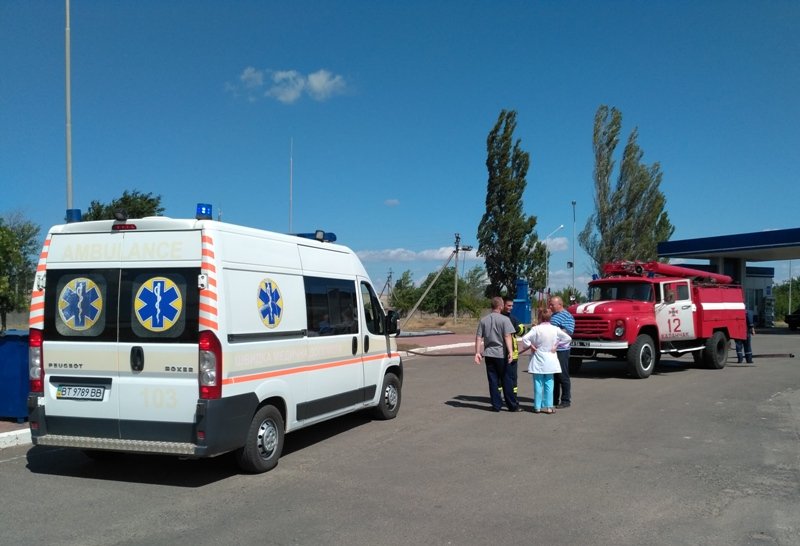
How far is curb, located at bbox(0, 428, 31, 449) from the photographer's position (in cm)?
825

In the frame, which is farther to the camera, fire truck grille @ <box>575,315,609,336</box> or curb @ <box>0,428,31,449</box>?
fire truck grille @ <box>575,315,609,336</box>

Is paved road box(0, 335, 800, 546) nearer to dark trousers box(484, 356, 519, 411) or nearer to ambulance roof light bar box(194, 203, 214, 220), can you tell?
dark trousers box(484, 356, 519, 411)

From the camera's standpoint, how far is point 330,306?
332 inches

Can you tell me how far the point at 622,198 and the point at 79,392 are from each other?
39455 millimetres

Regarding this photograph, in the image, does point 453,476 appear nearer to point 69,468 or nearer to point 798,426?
point 69,468

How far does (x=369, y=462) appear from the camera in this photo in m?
7.53

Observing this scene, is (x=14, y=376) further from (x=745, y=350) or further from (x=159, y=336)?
(x=745, y=350)

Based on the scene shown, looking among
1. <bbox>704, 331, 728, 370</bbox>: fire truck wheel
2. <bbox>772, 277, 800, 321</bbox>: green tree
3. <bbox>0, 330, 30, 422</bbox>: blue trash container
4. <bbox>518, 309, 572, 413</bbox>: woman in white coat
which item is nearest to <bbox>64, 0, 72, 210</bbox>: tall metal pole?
<bbox>0, 330, 30, 422</bbox>: blue trash container

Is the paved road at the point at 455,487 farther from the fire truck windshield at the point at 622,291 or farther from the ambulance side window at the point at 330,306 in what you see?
the fire truck windshield at the point at 622,291

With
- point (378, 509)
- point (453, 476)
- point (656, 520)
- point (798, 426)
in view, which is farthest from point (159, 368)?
point (798, 426)

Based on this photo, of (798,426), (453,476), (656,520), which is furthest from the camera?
(798,426)

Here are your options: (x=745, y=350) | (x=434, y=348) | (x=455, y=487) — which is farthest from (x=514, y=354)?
(x=434, y=348)

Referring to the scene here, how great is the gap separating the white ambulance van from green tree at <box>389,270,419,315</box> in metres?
37.0

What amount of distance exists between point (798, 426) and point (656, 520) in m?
5.65
